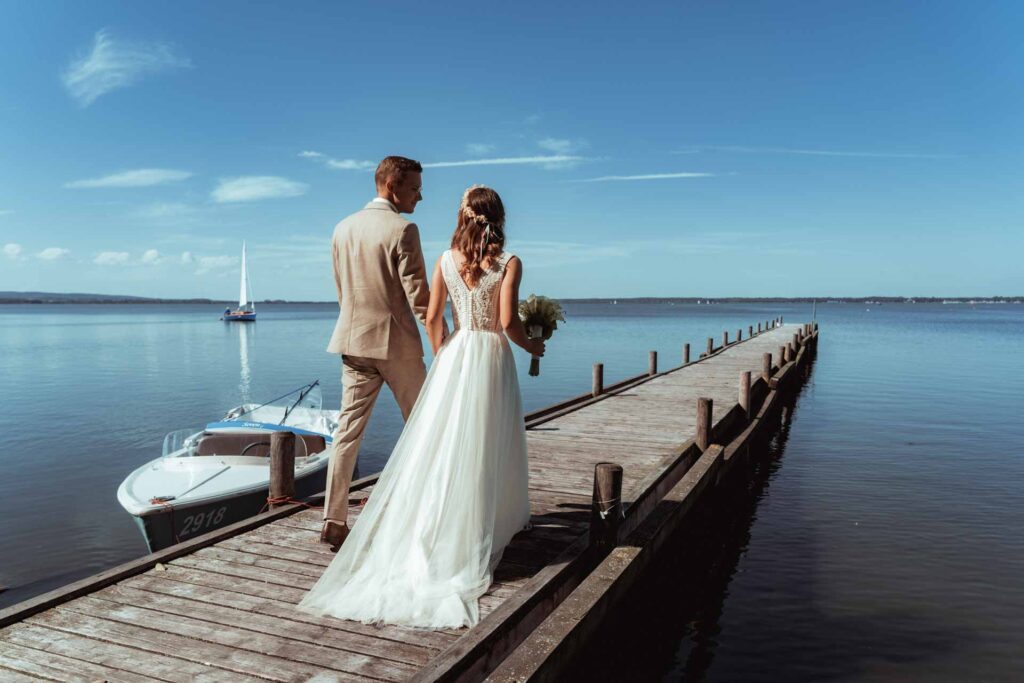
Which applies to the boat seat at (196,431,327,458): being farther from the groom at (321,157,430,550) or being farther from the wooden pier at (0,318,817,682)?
the groom at (321,157,430,550)

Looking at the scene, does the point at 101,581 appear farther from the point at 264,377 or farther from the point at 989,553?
the point at 264,377

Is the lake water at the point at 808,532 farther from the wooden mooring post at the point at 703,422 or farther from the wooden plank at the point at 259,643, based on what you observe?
the wooden plank at the point at 259,643

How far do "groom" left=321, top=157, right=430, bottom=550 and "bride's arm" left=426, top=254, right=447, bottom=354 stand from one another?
0.09 m

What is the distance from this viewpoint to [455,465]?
4340mm

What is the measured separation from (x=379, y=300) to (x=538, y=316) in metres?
1.25

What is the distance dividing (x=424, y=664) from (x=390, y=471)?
130 cm

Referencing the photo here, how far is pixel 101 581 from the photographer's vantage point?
4.50m

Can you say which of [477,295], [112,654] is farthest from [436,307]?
[112,654]

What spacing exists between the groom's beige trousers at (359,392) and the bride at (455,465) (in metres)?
0.29

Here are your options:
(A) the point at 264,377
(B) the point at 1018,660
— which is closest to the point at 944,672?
(B) the point at 1018,660

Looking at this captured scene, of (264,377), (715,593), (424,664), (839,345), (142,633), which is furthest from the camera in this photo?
(839,345)

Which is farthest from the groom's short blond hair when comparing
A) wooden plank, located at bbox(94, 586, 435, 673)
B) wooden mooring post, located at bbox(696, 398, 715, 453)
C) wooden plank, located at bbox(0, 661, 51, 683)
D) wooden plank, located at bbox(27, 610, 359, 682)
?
wooden mooring post, located at bbox(696, 398, 715, 453)

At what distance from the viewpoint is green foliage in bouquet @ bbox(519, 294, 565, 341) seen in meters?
5.18

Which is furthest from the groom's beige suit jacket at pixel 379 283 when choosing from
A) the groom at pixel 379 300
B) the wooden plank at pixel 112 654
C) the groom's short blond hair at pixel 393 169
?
the wooden plank at pixel 112 654
